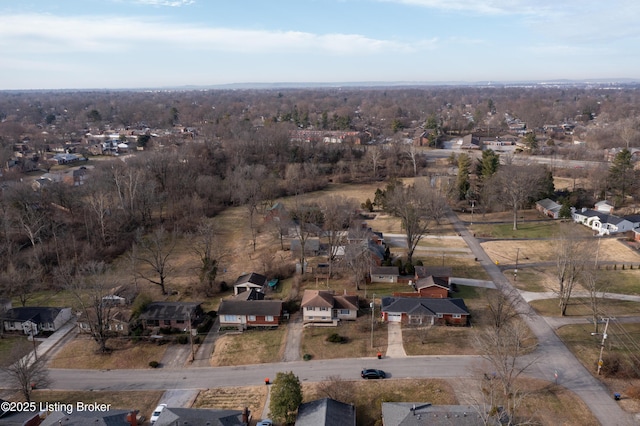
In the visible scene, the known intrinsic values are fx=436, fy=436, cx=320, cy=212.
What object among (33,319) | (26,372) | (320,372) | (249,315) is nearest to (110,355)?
(26,372)

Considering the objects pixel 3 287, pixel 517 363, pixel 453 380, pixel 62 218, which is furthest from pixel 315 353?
pixel 62 218

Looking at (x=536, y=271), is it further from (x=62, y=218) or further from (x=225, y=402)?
(x=62, y=218)

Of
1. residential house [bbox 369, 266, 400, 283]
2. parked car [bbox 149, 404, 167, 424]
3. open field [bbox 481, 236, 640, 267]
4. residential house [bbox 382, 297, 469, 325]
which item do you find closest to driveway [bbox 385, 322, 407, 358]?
residential house [bbox 382, 297, 469, 325]

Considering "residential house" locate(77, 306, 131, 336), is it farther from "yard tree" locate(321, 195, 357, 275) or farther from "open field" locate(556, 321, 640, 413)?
"open field" locate(556, 321, 640, 413)

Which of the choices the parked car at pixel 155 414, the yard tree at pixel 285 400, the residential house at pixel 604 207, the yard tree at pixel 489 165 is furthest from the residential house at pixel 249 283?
the residential house at pixel 604 207

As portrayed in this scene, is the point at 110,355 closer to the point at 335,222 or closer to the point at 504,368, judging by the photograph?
the point at 335,222

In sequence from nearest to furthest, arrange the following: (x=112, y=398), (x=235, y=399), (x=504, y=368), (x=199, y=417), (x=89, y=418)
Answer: (x=89, y=418), (x=199, y=417), (x=504, y=368), (x=235, y=399), (x=112, y=398)
